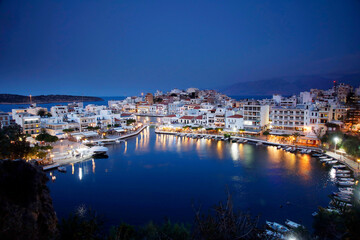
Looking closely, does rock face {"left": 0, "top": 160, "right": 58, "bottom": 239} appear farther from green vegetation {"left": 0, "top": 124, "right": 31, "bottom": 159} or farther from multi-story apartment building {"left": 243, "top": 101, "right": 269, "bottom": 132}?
multi-story apartment building {"left": 243, "top": 101, "right": 269, "bottom": 132}

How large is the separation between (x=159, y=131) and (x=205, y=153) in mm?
11963

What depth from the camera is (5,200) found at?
208 inches

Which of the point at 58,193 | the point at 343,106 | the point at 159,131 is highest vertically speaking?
the point at 343,106

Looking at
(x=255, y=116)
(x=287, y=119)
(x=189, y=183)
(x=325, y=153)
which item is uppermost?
(x=255, y=116)

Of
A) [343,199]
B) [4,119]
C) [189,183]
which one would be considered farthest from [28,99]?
[343,199]

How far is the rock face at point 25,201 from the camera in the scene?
500 cm

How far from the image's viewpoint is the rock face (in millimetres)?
4996

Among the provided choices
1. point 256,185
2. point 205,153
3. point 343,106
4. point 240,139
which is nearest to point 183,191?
point 256,185

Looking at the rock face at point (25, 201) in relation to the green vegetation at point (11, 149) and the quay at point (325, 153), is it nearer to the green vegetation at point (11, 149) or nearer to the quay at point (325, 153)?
the green vegetation at point (11, 149)

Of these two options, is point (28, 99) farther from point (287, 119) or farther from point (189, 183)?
point (189, 183)

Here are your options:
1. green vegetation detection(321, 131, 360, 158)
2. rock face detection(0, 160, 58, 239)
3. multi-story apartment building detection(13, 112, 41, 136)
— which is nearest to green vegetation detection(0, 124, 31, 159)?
multi-story apartment building detection(13, 112, 41, 136)

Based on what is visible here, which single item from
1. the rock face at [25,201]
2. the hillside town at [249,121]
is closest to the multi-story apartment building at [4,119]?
the hillside town at [249,121]

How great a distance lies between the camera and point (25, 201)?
5.57 metres

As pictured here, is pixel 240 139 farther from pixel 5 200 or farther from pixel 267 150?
pixel 5 200
